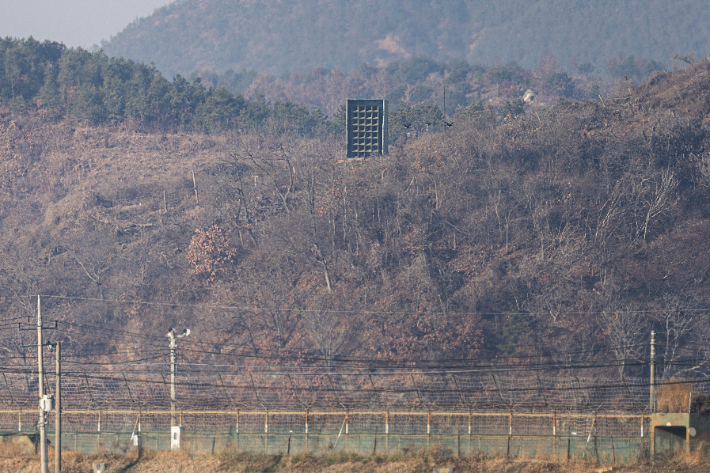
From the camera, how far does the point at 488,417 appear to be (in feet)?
130

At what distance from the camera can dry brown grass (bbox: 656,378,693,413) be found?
3778cm

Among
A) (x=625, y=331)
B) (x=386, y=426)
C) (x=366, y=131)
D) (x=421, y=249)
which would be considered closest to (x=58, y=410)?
(x=386, y=426)

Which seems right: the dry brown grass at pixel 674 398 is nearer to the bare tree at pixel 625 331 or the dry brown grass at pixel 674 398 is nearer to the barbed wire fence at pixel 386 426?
the barbed wire fence at pixel 386 426

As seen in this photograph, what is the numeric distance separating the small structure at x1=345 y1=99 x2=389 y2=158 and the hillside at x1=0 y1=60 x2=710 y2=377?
6.17 feet

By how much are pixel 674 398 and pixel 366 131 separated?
46040mm

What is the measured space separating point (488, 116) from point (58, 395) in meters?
59.6

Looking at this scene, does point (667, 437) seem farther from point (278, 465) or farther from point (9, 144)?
point (9, 144)

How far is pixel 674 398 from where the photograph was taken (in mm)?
38281

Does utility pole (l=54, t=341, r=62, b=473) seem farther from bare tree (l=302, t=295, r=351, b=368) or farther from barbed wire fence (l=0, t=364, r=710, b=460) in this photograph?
bare tree (l=302, t=295, r=351, b=368)

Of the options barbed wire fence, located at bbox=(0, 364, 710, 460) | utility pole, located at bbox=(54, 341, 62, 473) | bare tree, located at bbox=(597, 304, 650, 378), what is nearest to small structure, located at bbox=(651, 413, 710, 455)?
barbed wire fence, located at bbox=(0, 364, 710, 460)

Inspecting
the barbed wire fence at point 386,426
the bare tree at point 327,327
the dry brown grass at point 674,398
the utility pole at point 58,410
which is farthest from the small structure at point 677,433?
the bare tree at point 327,327

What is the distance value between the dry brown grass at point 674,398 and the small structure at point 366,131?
4326 centimetres

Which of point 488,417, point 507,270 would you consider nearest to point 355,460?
point 488,417

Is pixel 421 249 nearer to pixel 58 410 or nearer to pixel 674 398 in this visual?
pixel 674 398
